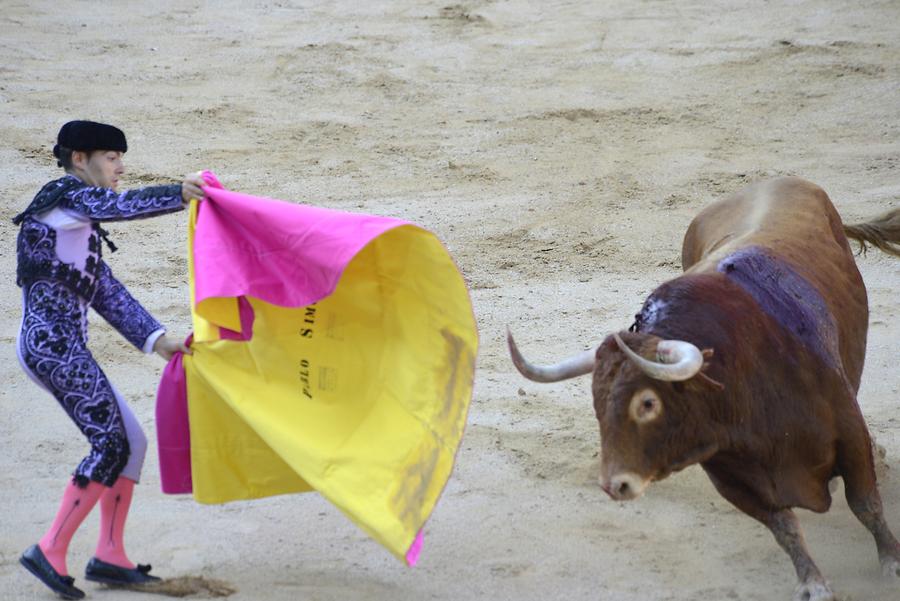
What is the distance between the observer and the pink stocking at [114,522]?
4438 mm

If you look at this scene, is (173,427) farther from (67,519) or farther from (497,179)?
(497,179)

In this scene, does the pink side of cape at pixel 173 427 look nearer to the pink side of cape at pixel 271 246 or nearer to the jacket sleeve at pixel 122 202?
the pink side of cape at pixel 271 246

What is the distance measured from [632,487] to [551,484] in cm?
136

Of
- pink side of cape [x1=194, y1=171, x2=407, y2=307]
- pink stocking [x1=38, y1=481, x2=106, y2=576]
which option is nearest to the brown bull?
pink side of cape [x1=194, y1=171, x2=407, y2=307]

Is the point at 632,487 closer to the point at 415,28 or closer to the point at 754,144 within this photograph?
the point at 754,144

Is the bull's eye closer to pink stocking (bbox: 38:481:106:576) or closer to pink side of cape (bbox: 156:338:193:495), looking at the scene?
pink side of cape (bbox: 156:338:193:495)

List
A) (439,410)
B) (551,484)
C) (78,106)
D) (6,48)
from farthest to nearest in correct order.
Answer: (6,48), (78,106), (551,484), (439,410)

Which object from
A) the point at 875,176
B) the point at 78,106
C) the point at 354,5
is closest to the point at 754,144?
the point at 875,176

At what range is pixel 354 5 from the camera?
37.2ft

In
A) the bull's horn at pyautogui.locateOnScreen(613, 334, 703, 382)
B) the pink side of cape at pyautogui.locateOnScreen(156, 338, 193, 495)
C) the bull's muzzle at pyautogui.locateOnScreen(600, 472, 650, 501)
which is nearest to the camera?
the bull's horn at pyautogui.locateOnScreen(613, 334, 703, 382)

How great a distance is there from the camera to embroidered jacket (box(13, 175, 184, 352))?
4.13m

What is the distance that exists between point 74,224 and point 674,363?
183 cm

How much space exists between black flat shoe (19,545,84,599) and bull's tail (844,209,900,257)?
11.8 feet

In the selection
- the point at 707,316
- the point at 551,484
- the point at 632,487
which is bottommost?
the point at 551,484
